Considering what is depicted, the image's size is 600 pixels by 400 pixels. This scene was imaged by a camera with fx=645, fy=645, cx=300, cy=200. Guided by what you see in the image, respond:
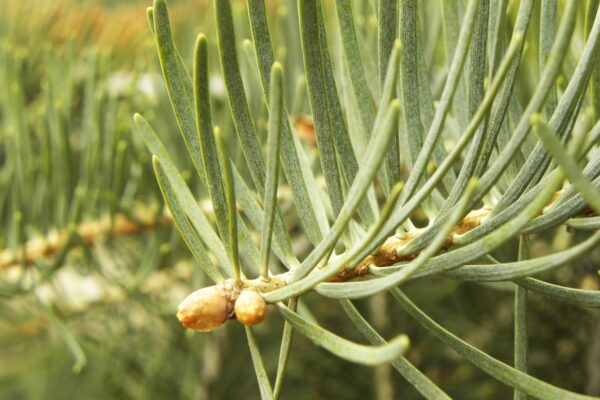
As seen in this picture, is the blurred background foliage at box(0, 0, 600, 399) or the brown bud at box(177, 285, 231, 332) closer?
the brown bud at box(177, 285, 231, 332)

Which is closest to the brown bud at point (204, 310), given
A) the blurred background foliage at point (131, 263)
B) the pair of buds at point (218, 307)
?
the pair of buds at point (218, 307)

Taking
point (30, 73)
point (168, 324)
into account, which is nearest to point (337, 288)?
point (168, 324)

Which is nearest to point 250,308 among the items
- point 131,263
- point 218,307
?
point 218,307

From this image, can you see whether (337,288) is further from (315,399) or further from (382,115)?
(315,399)

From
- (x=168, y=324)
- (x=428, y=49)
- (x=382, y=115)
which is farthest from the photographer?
(x=168, y=324)

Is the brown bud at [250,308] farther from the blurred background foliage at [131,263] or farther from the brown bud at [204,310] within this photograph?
the blurred background foliage at [131,263]

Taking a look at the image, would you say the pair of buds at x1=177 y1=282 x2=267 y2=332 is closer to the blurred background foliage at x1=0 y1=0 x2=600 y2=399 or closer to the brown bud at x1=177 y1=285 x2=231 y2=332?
the brown bud at x1=177 y1=285 x2=231 y2=332

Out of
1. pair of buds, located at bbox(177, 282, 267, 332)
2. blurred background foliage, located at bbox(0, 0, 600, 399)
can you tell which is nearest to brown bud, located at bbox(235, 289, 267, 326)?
pair of buds, located at bbox(177, 282, 267, 332)
